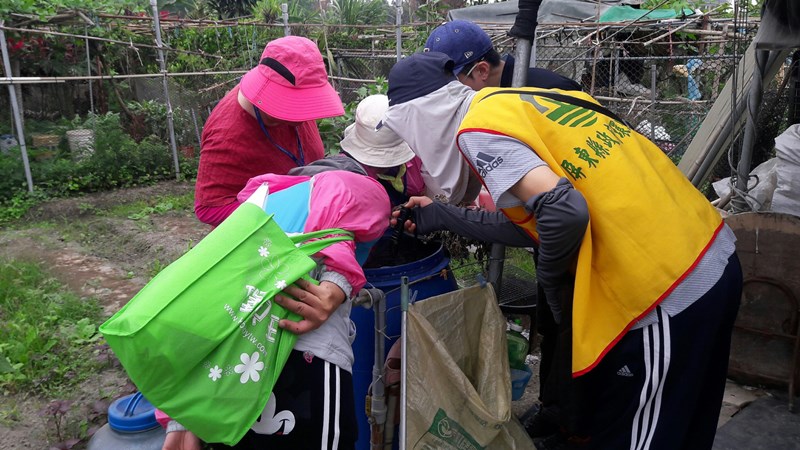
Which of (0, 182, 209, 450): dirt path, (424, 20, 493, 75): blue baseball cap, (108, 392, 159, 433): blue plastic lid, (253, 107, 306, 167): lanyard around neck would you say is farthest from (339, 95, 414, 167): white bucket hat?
(0, 182, 209, 450): dirt path

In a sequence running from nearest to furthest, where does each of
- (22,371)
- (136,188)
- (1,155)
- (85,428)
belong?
(85,428)
(22,371)
(1,155)
(136,188)

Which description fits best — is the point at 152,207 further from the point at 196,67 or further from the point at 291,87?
the point at 291,87

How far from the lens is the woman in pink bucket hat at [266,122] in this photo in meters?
2.37

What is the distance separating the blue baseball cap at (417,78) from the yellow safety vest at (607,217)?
25cm

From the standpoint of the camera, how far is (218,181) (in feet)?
8.72

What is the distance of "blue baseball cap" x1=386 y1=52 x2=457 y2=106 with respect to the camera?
2.02 meters

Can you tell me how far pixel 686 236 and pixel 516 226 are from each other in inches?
19.5

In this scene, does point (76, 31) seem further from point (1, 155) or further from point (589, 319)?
point (589, 319)

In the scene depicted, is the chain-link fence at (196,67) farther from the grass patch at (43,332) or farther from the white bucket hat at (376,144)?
the white bucket hat at (376,144)

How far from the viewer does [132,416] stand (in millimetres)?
2424

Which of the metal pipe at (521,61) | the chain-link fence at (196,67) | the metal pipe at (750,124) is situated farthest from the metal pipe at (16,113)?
the metal pipe at (750,124)

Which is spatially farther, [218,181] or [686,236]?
[218,181]

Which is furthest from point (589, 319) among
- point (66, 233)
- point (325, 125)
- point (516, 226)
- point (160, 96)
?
point (160, 96)

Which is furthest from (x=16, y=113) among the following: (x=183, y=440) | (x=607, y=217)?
(x=607, y=217)
